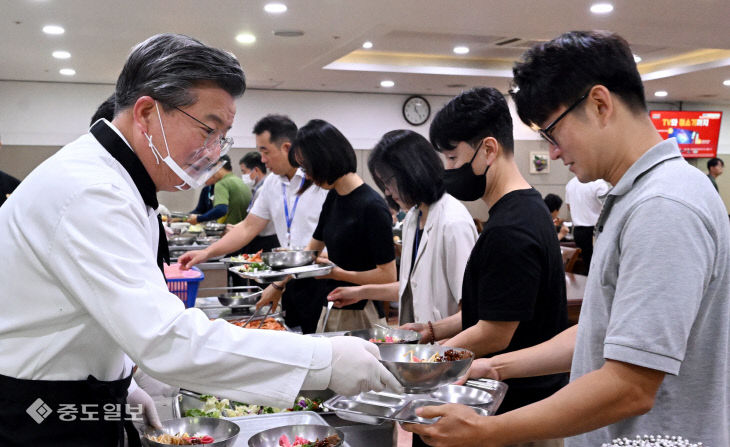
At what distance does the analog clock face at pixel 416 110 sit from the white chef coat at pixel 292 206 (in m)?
6.63

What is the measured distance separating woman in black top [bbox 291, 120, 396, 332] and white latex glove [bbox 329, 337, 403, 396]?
1.56m

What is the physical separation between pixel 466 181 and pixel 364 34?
444 centimetres

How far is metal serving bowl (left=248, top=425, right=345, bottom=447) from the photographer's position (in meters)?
1.35

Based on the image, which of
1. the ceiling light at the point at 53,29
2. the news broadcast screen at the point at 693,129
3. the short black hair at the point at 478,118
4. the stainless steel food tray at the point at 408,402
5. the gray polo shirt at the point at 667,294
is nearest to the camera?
the gray polo shirt at the point at 667,294

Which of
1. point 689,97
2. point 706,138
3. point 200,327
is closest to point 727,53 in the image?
point 689,97

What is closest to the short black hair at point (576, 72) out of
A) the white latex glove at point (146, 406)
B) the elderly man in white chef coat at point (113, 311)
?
the elderly man in white chef coat at point (113, 311)

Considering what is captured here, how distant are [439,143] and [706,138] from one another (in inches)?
421

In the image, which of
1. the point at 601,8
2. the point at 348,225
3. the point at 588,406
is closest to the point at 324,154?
the point at 348,225

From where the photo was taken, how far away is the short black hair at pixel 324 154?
281 cm

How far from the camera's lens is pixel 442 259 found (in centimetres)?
206

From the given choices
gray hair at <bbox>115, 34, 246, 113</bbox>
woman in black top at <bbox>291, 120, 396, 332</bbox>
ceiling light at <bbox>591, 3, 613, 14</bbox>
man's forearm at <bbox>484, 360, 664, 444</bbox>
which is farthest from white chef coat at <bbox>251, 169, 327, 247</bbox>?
ceiling light at <bbox>591, 3, 613, 14</bbox>

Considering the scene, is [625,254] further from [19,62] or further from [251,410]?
[19,62]

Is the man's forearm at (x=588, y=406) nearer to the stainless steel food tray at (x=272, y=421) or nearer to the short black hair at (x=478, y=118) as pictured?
the stainless steel food tray at (x=272, y=421)

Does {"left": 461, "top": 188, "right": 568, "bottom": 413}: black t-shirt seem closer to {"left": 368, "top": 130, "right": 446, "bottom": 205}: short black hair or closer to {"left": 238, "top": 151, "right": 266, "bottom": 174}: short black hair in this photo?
{"left": 368, "top": 130, "right": 446, "bottom": 205}: short black hair
